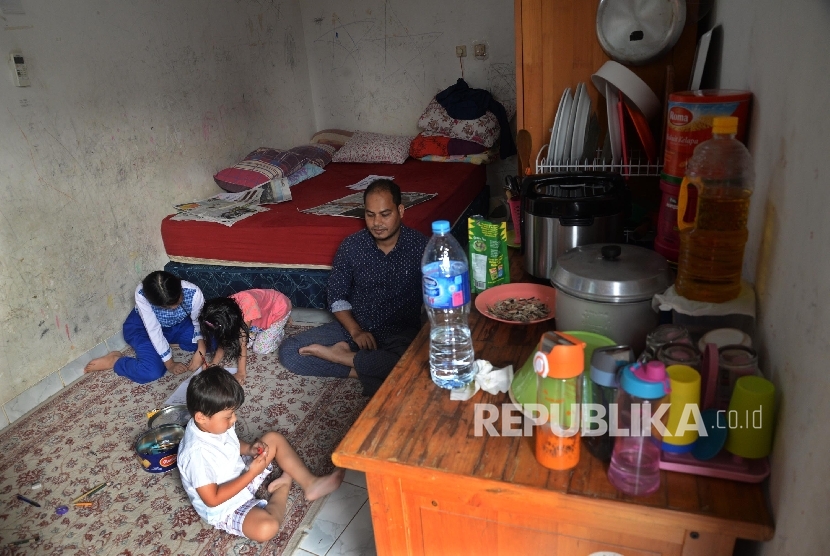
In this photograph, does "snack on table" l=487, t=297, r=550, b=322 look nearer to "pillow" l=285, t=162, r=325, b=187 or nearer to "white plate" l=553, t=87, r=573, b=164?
"white plate" l=553, t=87, r=573, b=164

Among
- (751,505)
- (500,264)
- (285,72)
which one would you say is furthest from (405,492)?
(285,72)

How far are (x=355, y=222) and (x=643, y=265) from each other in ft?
6.03

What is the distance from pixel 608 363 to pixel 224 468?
1.19 metres

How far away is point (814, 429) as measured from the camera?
23.8 inches

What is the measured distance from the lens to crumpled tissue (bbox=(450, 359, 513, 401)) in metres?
1.01

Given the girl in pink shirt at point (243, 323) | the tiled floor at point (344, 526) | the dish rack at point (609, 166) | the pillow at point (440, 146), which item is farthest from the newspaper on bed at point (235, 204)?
the dish rack at point (609, 166)

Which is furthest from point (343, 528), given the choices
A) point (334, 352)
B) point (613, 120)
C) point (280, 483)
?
point (613, 120)

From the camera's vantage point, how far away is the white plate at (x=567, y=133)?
1718 mm

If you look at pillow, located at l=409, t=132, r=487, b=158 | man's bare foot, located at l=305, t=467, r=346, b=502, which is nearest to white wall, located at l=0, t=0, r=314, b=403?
A: pillow, located at l=409, t=132, r=487, b=158

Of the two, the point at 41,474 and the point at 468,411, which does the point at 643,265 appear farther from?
the point at 41,474

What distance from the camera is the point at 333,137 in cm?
441

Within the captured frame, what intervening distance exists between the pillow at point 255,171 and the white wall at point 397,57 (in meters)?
1.10

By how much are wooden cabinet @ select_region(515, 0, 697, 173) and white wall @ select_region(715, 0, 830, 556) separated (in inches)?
33.2

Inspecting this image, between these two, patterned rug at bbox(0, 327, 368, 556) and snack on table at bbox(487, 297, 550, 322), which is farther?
patterned rug at bbox(0, 327, 368, 556)
